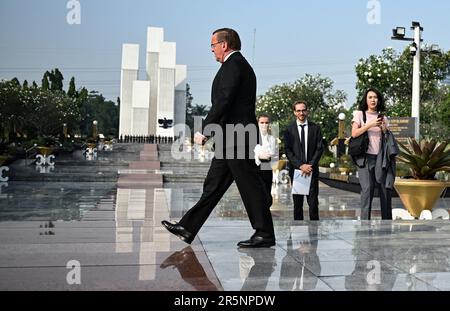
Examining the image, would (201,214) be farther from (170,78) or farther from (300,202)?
(170,78)

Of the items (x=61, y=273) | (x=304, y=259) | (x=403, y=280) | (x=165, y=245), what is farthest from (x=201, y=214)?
(x=403, y=280)

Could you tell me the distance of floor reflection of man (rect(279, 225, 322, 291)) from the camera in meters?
3.14

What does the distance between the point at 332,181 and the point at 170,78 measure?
42590 millimetres

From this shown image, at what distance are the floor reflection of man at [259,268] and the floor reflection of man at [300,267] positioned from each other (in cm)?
Answer: 9

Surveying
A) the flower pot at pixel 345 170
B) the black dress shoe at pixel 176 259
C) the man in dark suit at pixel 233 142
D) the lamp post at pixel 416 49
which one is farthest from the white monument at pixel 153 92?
the black dress shoe at pixel 176 259

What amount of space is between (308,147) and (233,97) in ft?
7.55

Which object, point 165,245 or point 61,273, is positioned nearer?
point 61,273

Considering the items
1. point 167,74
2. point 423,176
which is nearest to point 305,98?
point 167,74

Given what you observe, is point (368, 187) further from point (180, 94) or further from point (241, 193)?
point (180, 94)

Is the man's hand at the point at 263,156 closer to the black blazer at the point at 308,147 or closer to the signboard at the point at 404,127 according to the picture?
the black blazer at the point at 308,147

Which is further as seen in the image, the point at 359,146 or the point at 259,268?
the point at 359,146

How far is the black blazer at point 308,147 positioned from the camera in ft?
20.1

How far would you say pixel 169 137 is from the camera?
58062 mm

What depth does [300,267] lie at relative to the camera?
362 cm
